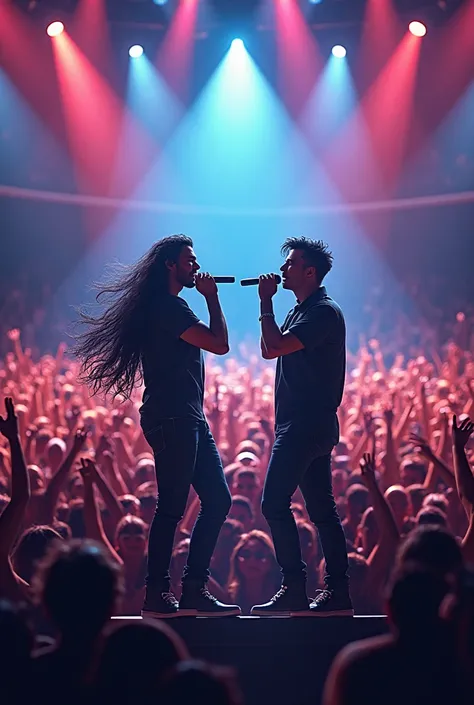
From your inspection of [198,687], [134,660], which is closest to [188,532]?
[134,660]

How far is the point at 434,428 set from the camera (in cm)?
834

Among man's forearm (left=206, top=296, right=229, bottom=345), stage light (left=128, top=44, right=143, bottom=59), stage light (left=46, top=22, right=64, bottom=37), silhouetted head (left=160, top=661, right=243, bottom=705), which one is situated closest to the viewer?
silhouetted head (left=160, top=661, right=243, bottom=705)

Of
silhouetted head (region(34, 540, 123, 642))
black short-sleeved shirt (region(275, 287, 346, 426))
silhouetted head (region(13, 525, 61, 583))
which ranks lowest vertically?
silhouetted head (region(34, 540, 123, 642))

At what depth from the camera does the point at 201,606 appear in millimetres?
4105

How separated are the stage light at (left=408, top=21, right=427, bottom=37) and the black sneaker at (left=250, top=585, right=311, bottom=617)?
1158 centimetres

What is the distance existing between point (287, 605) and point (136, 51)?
1250cm

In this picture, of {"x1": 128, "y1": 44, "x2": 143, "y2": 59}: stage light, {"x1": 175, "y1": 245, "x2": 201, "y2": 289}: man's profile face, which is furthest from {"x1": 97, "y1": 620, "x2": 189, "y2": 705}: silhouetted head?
{"x1": 128, "y1": 44, "x2": 143, "y2": 59}: stage light

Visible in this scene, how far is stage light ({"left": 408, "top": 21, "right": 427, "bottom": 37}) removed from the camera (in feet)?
45.5

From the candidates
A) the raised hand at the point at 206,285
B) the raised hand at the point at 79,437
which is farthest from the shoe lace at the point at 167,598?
the raised hand at the point at 206,285

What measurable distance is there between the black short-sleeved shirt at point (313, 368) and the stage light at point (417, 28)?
1070 cm

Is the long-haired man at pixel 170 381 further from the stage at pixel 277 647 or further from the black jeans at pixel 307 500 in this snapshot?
the stage at pixel 277 647

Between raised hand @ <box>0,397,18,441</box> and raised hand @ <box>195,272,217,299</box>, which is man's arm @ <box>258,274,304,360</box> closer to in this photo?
raised hand @ <box>195,272,217,299</box>

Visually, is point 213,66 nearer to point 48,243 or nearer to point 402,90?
point 402,90

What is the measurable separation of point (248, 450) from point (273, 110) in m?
10.6
